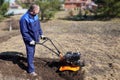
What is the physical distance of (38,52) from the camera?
35.5 ft

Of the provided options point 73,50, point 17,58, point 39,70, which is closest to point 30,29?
point 39,70

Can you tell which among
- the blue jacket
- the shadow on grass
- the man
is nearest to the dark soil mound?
the shadow on grass

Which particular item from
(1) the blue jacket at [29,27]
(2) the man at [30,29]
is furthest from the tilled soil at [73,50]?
(1) the blue jacket at [29,27]

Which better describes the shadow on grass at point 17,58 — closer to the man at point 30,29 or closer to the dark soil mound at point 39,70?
the dark soil mound at point 39,70

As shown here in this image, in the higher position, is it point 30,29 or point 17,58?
point 30,29

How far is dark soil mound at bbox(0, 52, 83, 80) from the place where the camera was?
802 cm

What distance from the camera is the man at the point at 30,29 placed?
763cm

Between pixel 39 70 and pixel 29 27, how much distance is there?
4.61ft

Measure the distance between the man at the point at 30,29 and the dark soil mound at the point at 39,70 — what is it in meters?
0.29

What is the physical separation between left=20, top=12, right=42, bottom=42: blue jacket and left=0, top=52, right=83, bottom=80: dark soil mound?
1.00m

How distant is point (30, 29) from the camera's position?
7789 millimetres

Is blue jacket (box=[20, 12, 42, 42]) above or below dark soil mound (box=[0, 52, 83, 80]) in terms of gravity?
above

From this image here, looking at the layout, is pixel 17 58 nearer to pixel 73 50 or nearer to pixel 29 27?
pixel 29 27

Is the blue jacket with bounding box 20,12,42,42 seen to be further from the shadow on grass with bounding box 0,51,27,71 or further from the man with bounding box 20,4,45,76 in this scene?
the shadow on grass with bounding box 0,51,27,71
